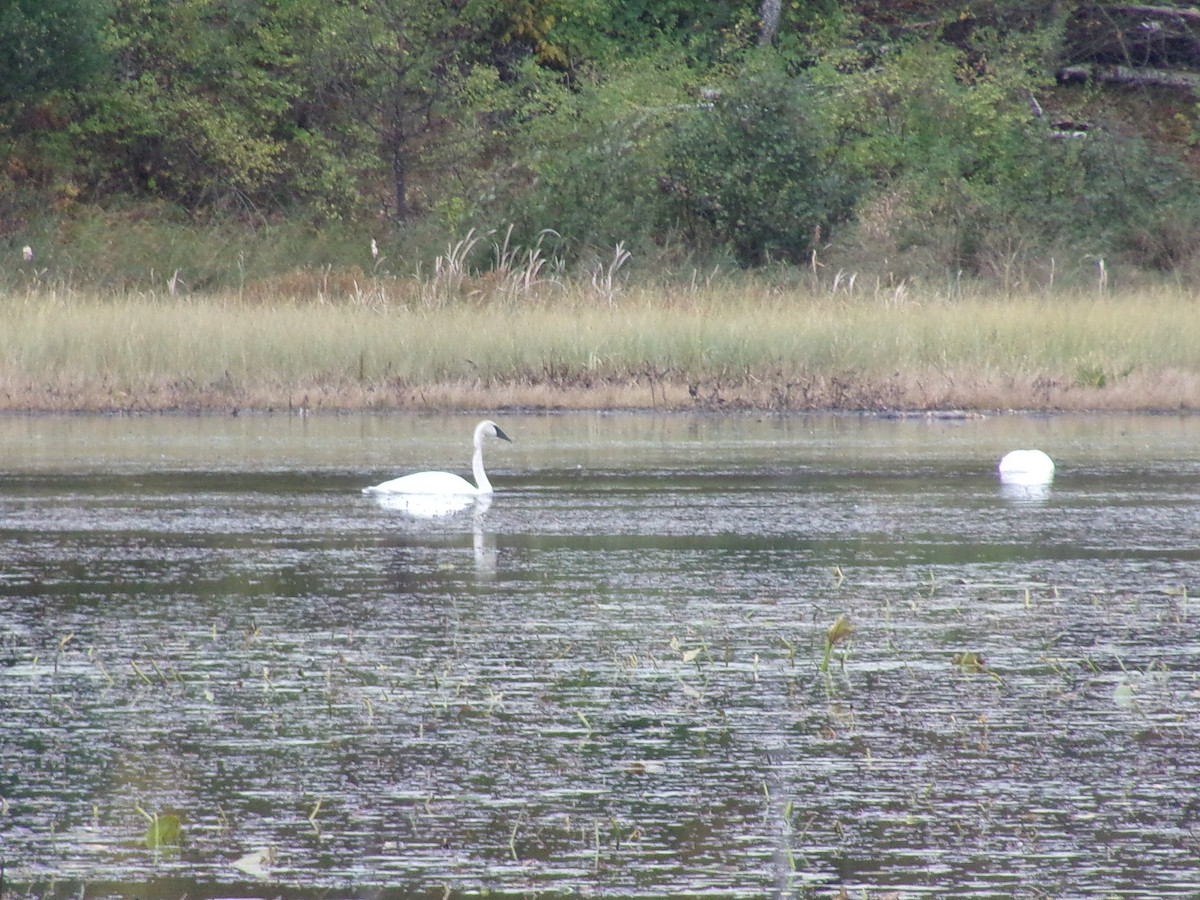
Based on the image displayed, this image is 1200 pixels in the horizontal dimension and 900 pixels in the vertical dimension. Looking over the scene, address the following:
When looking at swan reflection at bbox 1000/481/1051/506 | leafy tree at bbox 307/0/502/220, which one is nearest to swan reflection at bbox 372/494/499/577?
swan reflection at bbox 1000/481/1051/506

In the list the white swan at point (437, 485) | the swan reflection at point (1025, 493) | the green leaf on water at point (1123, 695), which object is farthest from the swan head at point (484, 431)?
the green leaf on water at point (1123, 695)

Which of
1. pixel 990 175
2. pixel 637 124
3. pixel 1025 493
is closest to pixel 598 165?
pixel 637 124

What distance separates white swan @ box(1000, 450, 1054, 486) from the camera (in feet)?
45.2

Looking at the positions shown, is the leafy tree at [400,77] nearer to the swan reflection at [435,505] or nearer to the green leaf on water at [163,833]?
the swan reflection at [435,505]

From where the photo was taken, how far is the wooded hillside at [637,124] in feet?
101

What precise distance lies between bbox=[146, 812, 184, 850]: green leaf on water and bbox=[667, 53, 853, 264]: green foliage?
25.6 metres

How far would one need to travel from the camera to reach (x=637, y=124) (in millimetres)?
33094

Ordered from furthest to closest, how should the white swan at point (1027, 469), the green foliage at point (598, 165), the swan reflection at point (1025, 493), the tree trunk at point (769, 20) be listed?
the tree trunk at point (769, 20) < the green foliage at point (598, 165) < the white swan at point (1027, 469) < the swan reflection at point (1025, 493)

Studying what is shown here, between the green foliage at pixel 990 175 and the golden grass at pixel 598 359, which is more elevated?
the green foliage at pixel 990 175

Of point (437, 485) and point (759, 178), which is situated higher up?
point (759, 178)

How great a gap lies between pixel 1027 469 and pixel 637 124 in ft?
66.1

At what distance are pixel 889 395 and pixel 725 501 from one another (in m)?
7.96

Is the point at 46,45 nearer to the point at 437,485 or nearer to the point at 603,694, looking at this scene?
the point at 437,485

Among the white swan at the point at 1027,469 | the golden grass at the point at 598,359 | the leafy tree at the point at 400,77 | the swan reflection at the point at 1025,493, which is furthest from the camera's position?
the leafy tree at the point at 400,77
